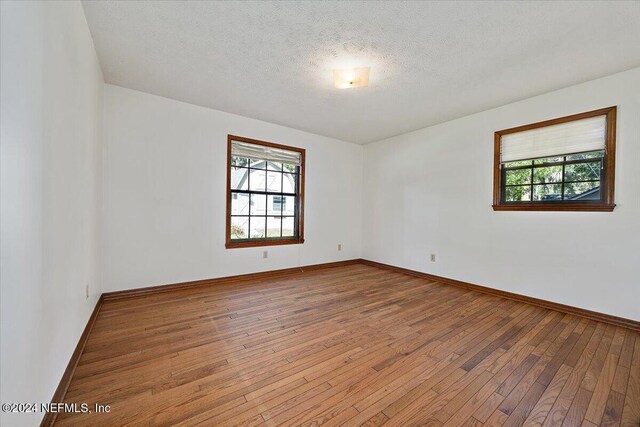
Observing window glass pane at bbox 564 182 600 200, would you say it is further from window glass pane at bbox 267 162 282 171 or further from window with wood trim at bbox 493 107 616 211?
window glass pane at bbox 267 162 282 171

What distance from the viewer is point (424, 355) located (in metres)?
1.96

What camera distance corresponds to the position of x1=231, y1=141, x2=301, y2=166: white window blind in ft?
12.9

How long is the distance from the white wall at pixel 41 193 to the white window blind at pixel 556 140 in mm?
4353

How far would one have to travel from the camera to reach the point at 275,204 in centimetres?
439

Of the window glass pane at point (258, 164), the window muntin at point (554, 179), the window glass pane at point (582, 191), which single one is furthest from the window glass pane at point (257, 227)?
the window glass pane at point (582, 191)

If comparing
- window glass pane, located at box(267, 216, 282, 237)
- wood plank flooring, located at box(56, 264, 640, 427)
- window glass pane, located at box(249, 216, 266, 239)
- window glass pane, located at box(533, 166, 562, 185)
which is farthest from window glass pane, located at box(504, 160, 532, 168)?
window glass pane, located at box(249, 216, 266, 239)

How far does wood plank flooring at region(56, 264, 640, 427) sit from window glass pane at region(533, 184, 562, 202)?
1.32 m

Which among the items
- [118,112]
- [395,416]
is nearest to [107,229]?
[118,112]

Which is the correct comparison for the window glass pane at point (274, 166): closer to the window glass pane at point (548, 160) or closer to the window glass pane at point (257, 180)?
the window glass pane at point (257, 180)

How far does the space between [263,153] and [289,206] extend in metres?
1.03

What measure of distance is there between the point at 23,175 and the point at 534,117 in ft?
14.7

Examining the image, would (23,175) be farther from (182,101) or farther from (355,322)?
(182,101)

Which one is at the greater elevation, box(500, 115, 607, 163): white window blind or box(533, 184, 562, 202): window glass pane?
box(500, 115, 607, 163): white window blind

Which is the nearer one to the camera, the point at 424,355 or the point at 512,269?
the point at 424,355
